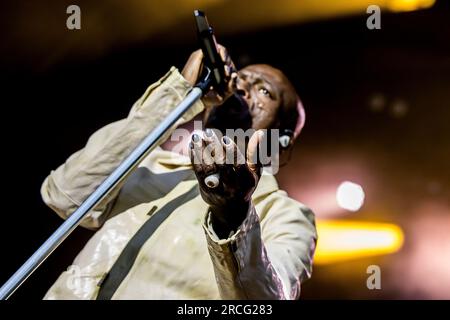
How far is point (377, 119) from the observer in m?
1.95

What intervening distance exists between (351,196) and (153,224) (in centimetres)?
96

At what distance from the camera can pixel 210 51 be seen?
1064 millimetres

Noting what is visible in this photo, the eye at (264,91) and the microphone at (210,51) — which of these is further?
the eye at (264,91)

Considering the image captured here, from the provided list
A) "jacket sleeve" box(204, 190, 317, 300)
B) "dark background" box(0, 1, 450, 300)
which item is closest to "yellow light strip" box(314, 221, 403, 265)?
"dark background" box(0, 1, 450, 300)

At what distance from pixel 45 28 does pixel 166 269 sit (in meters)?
0.68

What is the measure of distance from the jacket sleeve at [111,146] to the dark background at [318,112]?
326mm

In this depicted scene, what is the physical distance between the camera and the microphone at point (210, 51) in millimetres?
1025

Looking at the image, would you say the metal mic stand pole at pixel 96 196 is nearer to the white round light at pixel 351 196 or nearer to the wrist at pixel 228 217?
the wrist at pixel 228 217

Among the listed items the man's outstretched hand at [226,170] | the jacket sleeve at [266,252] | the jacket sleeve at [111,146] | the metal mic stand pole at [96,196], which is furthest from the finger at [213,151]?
the jacket sleeve at [111,146]

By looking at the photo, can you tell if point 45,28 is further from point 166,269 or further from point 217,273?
point 217,273

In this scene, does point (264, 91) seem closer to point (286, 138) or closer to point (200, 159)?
point (286, 138)

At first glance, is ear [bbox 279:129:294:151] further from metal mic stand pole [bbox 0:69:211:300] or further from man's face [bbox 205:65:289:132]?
metal mic stand pole [bbox 0:69:211:300]
